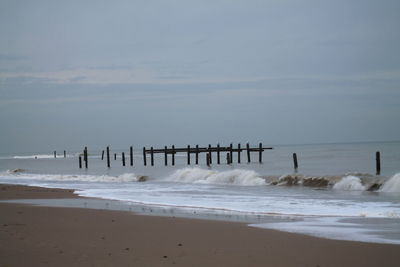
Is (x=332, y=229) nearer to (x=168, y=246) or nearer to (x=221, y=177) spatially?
(x=168, y=246)

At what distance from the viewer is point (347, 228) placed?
8.43 metres

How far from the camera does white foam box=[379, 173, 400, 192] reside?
58.8 ft

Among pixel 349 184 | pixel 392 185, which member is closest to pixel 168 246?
pixel 392 185

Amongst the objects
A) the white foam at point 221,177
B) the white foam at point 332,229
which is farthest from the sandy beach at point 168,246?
the white foam at point 221,177

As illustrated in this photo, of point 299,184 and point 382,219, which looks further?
point 299,184

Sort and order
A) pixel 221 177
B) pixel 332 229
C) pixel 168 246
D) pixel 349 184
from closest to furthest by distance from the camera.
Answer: pixel 168 246 → pixel 332 229 → pixel 349 184 → pixel 221 177

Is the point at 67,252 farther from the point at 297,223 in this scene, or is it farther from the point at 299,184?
the point at 299,184

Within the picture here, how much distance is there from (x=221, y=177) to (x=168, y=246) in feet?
62.3

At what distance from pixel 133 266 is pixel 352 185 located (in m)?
15.7

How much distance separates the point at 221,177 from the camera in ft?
85.0

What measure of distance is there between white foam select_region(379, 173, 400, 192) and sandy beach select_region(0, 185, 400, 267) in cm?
1083

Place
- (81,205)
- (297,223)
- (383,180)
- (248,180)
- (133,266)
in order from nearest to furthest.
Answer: (133,266) → (297,223) → (81,205) → (383,180) → (248,180)

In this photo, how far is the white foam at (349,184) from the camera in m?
19.3

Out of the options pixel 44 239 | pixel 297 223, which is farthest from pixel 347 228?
pixel 44 239
